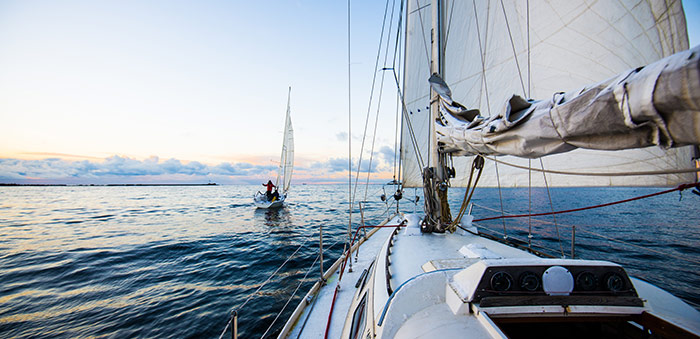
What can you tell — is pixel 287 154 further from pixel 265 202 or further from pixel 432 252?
pixel 432 252

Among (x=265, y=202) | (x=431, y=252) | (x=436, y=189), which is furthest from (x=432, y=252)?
(x=265, y=202)

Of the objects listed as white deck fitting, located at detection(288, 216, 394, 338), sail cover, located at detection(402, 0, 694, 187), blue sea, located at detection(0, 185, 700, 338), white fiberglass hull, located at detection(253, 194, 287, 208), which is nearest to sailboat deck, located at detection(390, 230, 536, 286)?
blue sea, located at detection(0, 185, 700, 338)

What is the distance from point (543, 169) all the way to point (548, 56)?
12.4 feet

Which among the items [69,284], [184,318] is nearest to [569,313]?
[184,318]

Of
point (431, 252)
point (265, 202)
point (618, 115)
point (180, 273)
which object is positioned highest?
point (618, 115)

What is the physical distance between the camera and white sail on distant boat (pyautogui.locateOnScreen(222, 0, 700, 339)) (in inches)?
58.3

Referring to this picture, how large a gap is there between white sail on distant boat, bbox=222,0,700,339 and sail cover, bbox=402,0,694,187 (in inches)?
1.2

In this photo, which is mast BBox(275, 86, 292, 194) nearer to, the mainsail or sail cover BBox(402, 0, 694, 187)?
the mainsail

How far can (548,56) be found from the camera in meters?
6.02

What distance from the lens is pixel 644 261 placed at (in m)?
9.17

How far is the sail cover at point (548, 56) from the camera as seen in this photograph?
421cm

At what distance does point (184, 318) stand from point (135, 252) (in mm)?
8033

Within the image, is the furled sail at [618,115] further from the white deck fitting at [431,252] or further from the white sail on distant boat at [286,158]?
the white sail on distant boat at [286,158]

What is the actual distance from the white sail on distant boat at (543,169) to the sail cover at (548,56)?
3 centimetres
